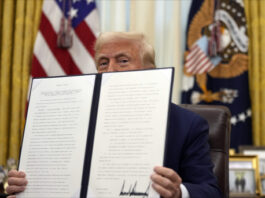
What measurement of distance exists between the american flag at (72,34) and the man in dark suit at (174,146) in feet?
4.88

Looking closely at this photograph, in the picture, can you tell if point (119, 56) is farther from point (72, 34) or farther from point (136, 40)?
point (72, 34)

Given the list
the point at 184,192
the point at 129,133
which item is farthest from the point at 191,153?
the point at 129,133

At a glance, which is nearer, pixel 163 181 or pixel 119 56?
pixel 163 181

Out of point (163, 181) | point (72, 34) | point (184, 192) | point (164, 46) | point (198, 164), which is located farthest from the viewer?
point (72, 34)

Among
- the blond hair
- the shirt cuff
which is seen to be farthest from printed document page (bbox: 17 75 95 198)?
the blond hair

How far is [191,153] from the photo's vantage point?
4.65 ft

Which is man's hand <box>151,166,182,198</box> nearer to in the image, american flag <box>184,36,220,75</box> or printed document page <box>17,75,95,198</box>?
printed document page <box>17,75,95,198</box>

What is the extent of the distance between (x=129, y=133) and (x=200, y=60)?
1956 millimetres

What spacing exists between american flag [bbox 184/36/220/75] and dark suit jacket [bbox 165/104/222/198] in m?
1.49

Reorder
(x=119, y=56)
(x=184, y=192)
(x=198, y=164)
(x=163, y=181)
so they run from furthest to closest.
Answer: (x=119, y=56)
(x=198, y=164)
(x=184, y=192)
(x=163, y=181)

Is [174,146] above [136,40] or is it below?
below

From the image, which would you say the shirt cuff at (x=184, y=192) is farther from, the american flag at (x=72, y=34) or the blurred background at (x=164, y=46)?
the american flag at (x=72, y=34)

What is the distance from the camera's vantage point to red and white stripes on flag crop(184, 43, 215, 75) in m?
2.96

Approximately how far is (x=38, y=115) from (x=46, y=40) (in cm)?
201
